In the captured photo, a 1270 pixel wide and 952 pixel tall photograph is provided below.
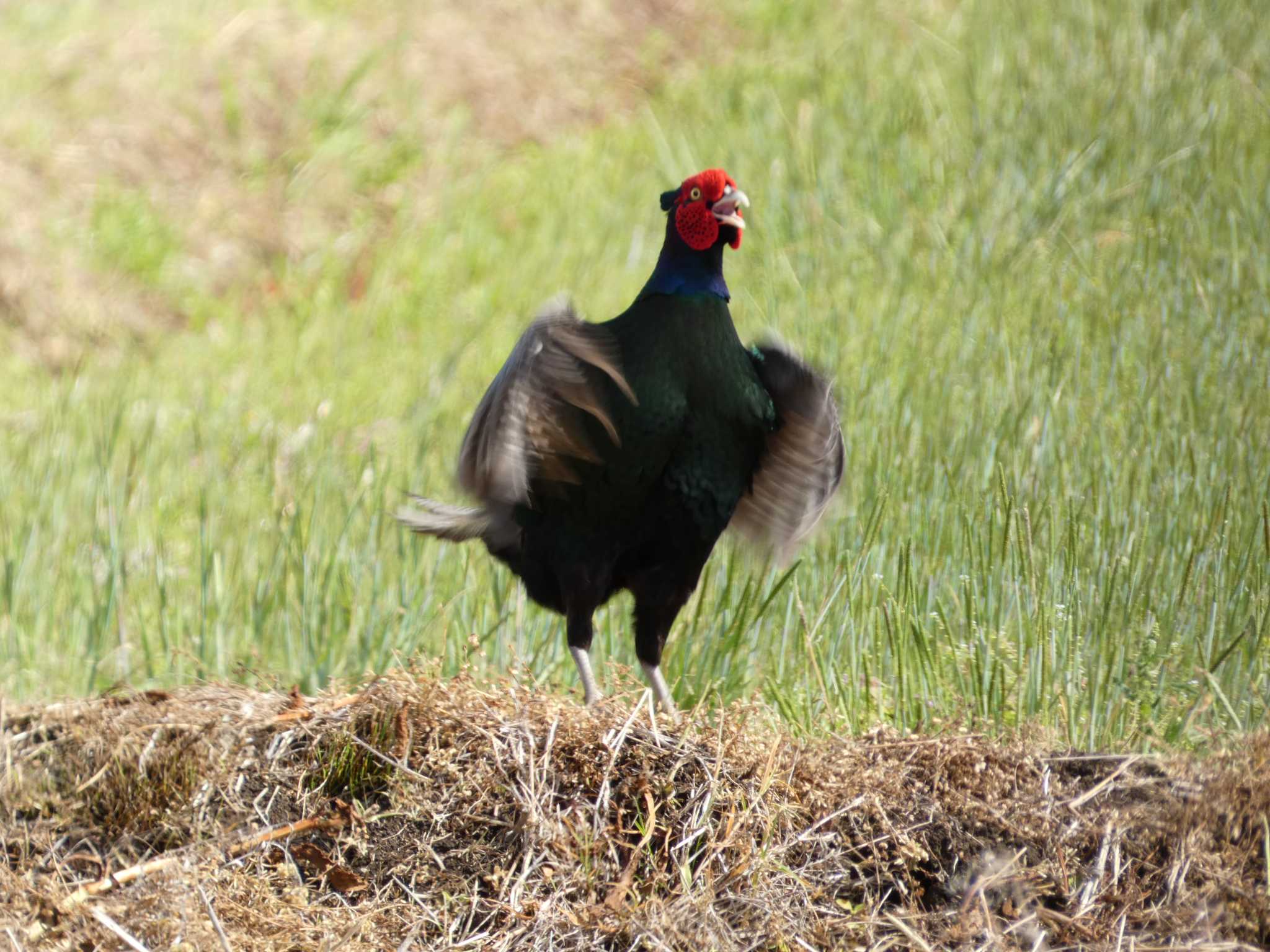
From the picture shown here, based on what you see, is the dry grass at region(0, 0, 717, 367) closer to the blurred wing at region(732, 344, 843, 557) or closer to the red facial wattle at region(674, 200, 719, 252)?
the blurred wing at region(732, 344, 843, 557)

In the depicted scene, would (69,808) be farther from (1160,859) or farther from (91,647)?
(1160,859)

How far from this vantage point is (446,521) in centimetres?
354

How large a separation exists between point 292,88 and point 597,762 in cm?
679

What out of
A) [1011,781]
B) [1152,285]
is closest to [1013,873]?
[1011,781]

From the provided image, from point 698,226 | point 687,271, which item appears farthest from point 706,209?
point 687,271

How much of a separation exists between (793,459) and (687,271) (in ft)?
1.82

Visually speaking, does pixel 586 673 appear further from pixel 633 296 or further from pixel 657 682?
pixel 633 296

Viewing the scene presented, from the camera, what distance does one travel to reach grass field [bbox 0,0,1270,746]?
3.26 m

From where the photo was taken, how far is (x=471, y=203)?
796 centimetres

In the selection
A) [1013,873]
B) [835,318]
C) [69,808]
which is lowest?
[69,808]

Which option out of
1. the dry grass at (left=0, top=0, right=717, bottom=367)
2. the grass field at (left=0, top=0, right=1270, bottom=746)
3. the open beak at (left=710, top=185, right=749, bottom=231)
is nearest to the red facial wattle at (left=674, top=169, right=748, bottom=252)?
the open beak at (left=710, top=185, right=749, bottom=231)

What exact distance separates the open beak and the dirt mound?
1060mm

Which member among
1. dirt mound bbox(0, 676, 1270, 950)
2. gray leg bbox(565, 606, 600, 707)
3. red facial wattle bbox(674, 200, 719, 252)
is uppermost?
red facial wattle bbox(674, 200, 719, 252)

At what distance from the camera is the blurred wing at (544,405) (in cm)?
288
